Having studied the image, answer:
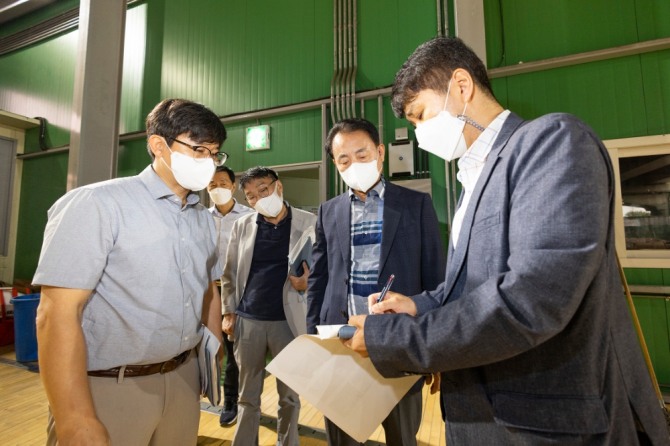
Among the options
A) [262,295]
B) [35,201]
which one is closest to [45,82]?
[35,201]

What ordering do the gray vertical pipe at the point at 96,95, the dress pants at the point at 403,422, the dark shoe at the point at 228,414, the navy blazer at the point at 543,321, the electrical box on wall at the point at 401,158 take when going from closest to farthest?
the navy blazer at the point at 543,321, the dress pants at the point at 403,422, the dark shoe at the point at 228,414, the electrical box on wall at the point at 401,158, the gray vertical pipe at the point at 96,95

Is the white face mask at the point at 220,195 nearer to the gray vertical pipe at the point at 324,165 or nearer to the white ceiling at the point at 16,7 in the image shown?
the gray vertical pipe at the point at 324,165

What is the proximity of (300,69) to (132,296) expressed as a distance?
13.5 ft

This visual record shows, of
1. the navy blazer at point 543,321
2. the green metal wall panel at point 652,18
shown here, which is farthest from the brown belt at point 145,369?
the green metal wall panel at point 652,18

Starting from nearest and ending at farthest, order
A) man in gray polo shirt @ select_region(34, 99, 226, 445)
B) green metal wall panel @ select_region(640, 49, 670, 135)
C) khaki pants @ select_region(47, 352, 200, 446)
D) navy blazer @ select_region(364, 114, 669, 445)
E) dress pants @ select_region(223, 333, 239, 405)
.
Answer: navy blazer @ select_region(364, 114, 669, 445)
man in gray polo shirt @ select_region(34, 99, 226, 445)
khaki pants @ select_region(47, 352, 200, 446)
dress pants @ select_region(223, 333, 239, 405)
green metal wall panel @ select_region(640, 49, 670, 135)

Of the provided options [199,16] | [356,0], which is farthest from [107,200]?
[199,16]

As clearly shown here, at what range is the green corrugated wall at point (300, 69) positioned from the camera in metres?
3.18

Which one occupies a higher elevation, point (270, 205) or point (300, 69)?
point (300, 69)

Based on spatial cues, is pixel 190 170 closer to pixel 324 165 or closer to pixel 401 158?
pixel 401 158

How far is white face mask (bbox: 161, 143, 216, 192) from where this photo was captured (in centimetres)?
133

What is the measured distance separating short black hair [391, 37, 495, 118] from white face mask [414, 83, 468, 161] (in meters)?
0.05

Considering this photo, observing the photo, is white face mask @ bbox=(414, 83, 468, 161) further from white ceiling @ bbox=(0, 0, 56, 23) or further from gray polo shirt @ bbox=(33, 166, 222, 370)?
white ceiling @ bbox=(0, 0, 56, 23)

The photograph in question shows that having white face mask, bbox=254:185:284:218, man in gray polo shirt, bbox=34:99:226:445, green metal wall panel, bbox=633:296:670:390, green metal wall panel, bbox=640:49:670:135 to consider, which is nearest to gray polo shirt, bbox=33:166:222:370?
man in gray polo shirt, bbox=34:99:226:445

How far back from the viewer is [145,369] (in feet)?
3.77
